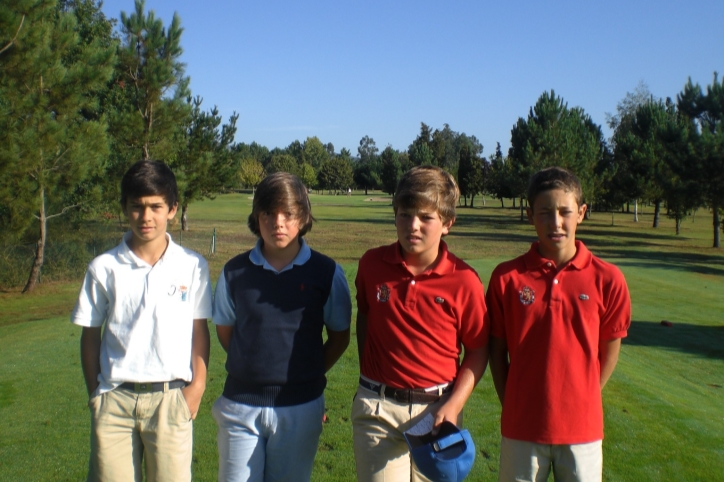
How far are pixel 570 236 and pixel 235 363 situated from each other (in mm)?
1644

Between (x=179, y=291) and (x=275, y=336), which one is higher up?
(x=179, y=291)

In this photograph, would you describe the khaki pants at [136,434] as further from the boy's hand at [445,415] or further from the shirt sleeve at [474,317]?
the shirt sleeve at [474,317]

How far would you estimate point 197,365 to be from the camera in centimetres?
303

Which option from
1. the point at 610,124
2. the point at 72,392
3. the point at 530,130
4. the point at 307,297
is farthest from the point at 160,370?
the point at 610,124

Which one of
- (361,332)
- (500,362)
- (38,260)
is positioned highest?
(361,332)

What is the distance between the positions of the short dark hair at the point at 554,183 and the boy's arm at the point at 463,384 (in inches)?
30.1

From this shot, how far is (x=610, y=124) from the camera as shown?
6894 centimetres

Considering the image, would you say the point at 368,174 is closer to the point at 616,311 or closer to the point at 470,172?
the point at 470,172

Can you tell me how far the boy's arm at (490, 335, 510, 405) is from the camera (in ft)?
9.80

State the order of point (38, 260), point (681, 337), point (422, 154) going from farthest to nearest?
point (422, 154), point (38, 260), point (681, 337)

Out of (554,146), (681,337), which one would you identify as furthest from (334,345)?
(554,146)

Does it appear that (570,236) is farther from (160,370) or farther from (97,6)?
(97,6)

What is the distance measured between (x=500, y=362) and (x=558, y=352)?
0.32 meters

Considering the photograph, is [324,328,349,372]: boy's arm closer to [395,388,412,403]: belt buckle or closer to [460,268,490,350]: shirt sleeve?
[395,388,412,403]: belt buckle
